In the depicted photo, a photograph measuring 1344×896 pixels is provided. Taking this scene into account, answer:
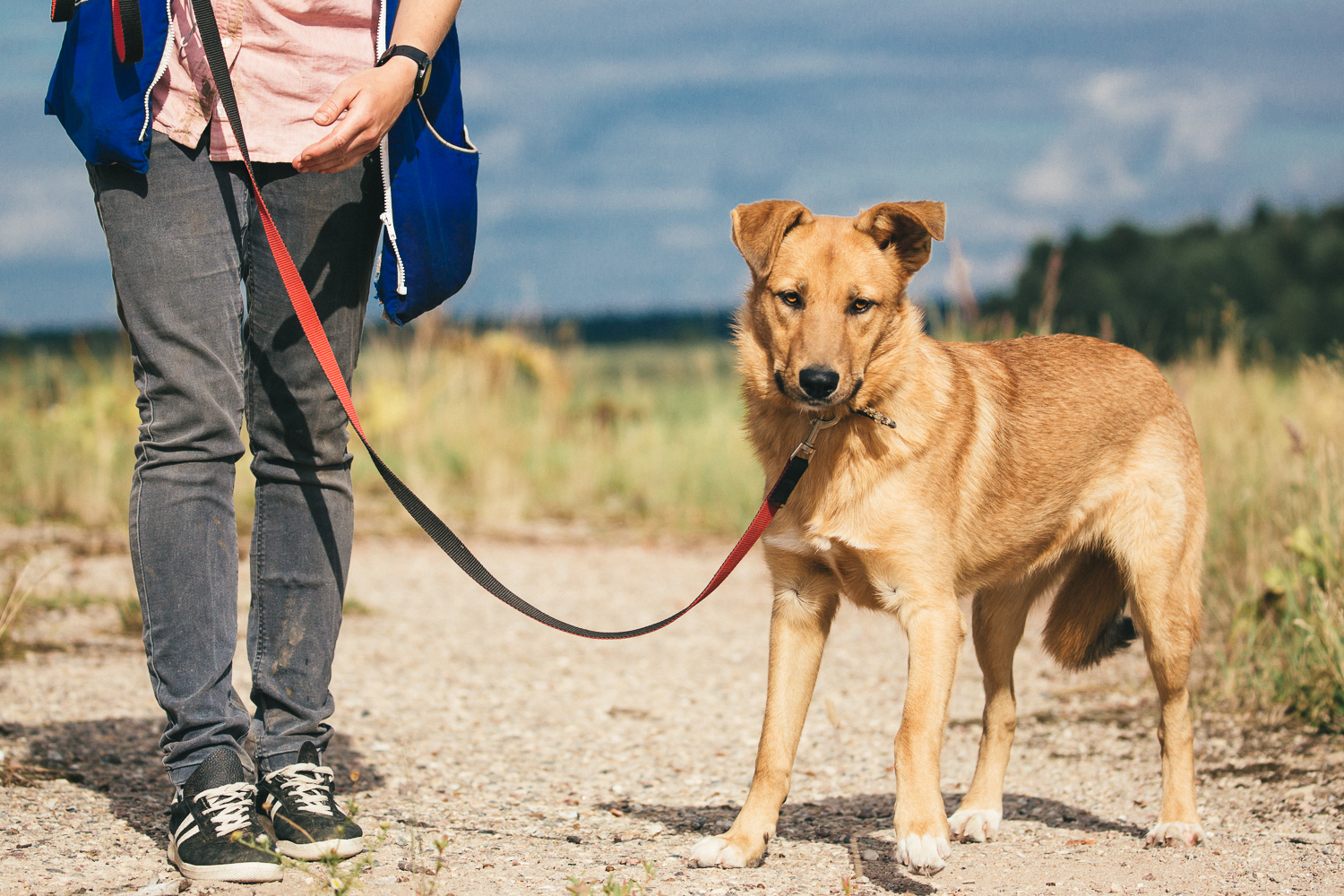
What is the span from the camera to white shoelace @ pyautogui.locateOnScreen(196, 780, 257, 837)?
2.44m

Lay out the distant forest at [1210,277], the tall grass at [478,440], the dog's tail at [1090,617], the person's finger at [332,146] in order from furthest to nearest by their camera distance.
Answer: the distant forest at [1210,277]
the tall grass at [478,440]
the dog's tail at [1090,617]
the person's finger at [332,146]

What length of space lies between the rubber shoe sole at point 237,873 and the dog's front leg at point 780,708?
0.93m


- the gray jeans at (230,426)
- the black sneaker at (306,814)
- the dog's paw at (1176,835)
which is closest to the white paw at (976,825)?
the dog's paw at (1176,835)

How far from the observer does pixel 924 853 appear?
8.36 ft

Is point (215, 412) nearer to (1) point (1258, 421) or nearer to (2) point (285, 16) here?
(2) point (285, 16)

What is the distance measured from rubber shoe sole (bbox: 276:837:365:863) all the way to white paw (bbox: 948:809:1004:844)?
156 cm

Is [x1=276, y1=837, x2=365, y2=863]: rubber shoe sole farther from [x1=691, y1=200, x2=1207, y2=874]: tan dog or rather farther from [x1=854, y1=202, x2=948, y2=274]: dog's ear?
[x1=854, y1=202, x2=948, y2=274]: dog's ear

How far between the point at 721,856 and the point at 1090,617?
149 centimetres

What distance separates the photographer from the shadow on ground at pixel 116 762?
300 centimetres

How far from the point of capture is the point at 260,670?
2.66m

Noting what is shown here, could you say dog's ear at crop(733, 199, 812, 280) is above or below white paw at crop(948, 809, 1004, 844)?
above

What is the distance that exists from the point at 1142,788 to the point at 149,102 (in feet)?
10.8

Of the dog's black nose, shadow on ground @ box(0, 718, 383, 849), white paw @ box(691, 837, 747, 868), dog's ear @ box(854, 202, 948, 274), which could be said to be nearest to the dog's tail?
dog's ear @ box(854, 202, 948, 274)

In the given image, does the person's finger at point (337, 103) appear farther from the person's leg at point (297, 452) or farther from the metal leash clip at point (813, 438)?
the metal leash clip at point (813, 438)
